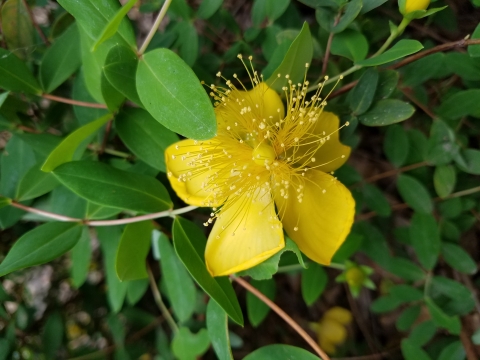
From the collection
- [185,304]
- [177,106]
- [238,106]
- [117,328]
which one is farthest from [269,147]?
[117,328]

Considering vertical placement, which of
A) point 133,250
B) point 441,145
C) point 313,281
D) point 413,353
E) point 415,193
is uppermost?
point 133,250

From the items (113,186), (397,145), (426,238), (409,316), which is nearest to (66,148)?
(113,186)

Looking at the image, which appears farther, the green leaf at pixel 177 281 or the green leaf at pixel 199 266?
the green leaf at pixel 177 281

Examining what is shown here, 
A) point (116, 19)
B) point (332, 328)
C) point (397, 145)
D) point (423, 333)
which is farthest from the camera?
point (332, 328)

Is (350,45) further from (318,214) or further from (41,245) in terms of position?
(41,245)

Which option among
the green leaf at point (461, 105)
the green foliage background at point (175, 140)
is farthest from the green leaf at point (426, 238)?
the green leaf at point (461, 105)

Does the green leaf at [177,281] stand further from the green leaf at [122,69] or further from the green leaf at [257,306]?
the green leaf at [122,69]

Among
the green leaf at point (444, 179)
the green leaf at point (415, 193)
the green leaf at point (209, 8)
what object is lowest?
the green leaf at point (415, 193)
